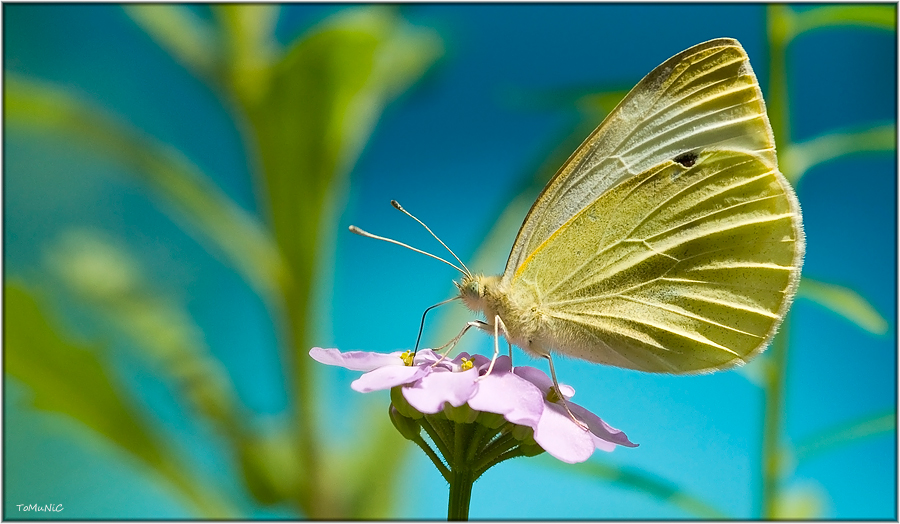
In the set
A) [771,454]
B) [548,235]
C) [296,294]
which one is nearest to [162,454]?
[296,294]

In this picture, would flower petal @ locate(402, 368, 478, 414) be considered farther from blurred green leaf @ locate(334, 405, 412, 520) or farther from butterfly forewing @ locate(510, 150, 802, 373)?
blurred green leaf @ locate(334, 405, 412, 520)

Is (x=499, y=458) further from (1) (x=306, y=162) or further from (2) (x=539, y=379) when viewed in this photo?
(1) (x=306, y=162)

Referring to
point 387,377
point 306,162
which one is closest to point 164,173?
point 306,162

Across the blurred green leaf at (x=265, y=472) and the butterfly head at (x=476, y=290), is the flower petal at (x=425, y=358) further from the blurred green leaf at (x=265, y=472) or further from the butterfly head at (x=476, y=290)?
the blurred green leaf at (x=265, y=472)

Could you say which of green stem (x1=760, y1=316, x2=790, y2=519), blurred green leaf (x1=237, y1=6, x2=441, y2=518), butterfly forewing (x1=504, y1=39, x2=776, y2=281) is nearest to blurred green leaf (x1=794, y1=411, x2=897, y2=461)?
green stem (x1=760, y1=316, x2=790, y2=519)

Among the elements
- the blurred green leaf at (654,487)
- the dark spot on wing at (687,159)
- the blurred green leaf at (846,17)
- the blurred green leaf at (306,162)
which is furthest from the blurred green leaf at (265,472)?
the blurred green leaf at (846,17)

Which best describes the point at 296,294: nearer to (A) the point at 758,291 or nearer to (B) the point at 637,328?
(B) the point at 637,328

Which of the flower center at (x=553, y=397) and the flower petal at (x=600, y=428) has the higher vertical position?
the flower center at (x=553, y=397)
